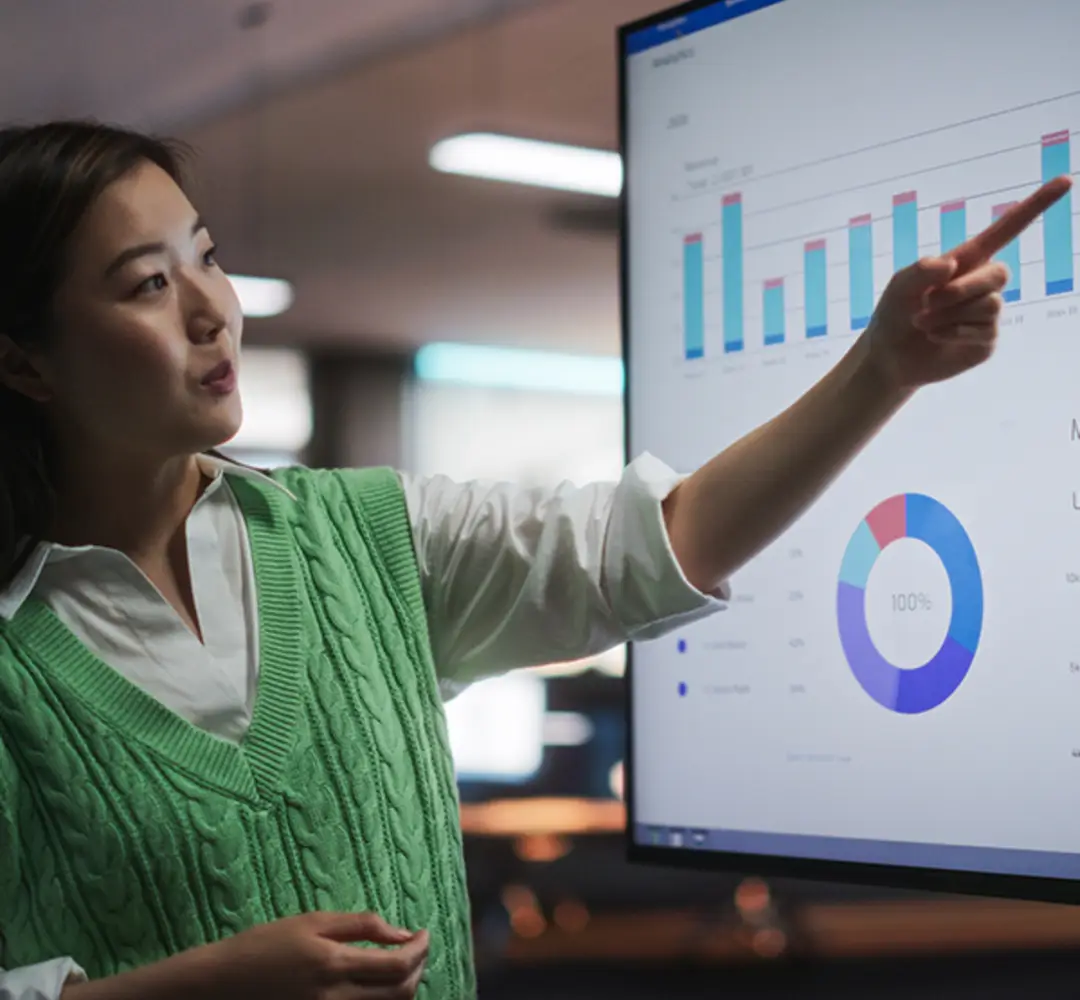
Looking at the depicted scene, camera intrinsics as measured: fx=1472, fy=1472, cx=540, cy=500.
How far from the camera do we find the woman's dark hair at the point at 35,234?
116 centimetres

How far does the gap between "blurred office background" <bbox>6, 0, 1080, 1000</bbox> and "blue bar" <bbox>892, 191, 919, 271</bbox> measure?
8.79 feet

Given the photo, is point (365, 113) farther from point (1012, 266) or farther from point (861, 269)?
point (1012, 266)

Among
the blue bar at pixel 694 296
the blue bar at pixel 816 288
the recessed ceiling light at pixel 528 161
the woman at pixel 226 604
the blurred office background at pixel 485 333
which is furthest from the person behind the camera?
the recessed ceiling light at pixel 528 161

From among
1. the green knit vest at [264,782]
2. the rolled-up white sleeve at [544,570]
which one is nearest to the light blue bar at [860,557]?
the rolled-up white sleeve at [544,570]

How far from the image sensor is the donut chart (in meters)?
1.15

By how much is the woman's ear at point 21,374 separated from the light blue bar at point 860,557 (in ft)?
2.24

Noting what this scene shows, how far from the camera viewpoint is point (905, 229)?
A: 1210mm

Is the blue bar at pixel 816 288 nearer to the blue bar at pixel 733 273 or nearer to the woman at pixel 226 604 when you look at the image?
the blue bar at pixel 733 273

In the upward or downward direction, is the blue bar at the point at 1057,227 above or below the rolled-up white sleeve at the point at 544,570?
above

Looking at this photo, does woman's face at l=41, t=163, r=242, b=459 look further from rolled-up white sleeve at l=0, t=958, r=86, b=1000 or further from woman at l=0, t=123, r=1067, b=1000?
rolled-up white sleeve at l=0, t=958, r=86, b=1000

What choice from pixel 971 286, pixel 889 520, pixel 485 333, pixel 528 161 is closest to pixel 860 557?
pixel 889 520

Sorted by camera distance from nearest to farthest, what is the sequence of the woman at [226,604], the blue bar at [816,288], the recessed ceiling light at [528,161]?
the woman at [226,604] → the blue bar at [816,288] → the recessed ceiling light at [528,161]

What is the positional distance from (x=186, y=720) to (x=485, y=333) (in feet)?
19.4

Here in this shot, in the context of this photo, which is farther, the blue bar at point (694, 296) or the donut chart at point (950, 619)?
the blue bar at point (694, 296)
